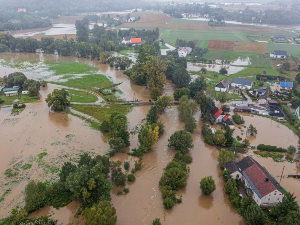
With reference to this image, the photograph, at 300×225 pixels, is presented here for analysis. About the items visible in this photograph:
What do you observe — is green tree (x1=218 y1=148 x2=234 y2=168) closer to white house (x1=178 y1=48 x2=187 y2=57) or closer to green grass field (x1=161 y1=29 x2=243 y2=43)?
white house (x1=178 y1=48 x2=187 y2=57)

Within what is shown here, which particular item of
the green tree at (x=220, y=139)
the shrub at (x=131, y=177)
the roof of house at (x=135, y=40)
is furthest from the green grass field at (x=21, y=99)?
the roof of house at (x=135, y=40)

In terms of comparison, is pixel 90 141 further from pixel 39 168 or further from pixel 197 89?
pixel 197 89

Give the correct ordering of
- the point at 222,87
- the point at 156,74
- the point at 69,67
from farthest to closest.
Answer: the point at 69,67
the point at 222,87
the point at 156,74

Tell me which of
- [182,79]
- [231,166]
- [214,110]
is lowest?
[231,166]

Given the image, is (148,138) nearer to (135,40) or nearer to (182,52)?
(182,52)

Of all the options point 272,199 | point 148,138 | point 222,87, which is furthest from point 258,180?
point 222,87

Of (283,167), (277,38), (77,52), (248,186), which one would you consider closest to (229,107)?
(283,167)

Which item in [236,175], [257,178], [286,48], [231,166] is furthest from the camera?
[286,48]

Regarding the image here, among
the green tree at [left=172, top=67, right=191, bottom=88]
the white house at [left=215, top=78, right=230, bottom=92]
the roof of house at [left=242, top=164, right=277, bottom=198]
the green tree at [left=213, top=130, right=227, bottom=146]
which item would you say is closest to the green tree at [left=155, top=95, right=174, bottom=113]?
the green tree at [left=172, top=67, right=191, bottom=88]
